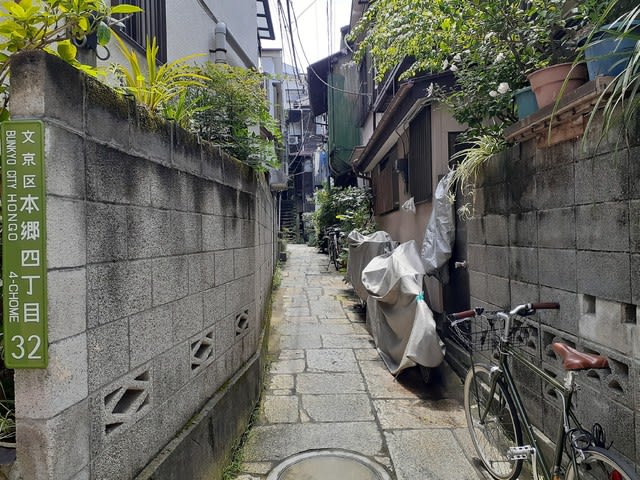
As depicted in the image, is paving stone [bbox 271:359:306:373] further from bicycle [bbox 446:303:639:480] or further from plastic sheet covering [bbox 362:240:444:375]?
bicycle [bbox 446:303:639:480]

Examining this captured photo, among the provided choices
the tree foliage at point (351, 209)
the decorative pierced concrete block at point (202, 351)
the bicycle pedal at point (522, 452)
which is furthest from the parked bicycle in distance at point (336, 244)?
the bicycle pedal at point (522, 452)

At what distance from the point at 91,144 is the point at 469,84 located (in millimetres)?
3553

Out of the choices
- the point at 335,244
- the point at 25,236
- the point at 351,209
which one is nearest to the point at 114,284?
the point at 25,236

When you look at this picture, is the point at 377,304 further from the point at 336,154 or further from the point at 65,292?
the point at 336,154

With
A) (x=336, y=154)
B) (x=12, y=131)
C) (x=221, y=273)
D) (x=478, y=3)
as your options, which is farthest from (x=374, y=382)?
(x=336, y=154)

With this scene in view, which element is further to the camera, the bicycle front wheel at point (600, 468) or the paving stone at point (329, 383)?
the paving stone at point (329, 383)

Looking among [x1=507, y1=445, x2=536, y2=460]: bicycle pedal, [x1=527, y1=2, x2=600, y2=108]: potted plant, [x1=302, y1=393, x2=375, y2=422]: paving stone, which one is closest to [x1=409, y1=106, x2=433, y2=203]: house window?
[x1=527, y1=2, x2=600, y2=108]: potted plant

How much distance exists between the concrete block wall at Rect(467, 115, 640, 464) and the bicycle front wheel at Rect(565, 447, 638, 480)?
0.21 meters

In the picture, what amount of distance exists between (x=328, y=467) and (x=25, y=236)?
9.41ft

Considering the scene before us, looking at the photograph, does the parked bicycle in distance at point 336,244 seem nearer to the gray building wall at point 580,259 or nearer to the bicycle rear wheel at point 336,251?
the bicycle rear wheel at point 336,251

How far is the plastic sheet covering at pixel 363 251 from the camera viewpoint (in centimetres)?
785

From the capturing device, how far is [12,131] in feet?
5.46

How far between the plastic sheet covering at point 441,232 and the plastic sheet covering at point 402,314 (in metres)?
0.22

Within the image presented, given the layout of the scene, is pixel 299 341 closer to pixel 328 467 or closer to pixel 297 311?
pixel 297 311
